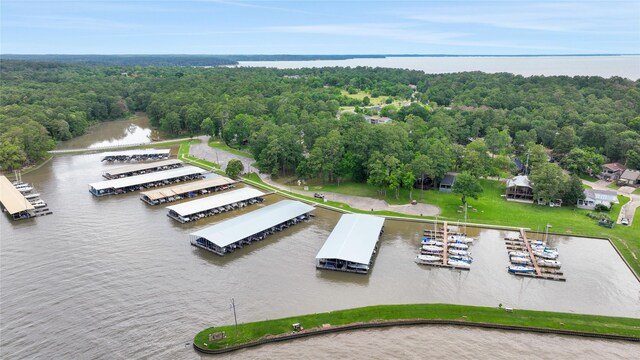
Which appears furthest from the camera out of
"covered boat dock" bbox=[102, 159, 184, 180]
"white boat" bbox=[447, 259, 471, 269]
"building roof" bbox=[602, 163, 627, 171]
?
"covered boat dock" bbox=[102, 159, 184, 180]

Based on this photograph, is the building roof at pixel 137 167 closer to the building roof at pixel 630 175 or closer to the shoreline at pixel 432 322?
the shoreline at pixel 432 322

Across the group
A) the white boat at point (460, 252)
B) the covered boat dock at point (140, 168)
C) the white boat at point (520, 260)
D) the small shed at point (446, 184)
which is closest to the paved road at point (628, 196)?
the white boat at point (520, 260)

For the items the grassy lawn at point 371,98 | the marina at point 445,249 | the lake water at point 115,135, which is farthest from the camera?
the grassy lawn at point 371,98

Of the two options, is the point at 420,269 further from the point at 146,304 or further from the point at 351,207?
the point at 146,304

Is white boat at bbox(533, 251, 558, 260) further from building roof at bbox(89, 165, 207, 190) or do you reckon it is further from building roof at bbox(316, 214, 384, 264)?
building roof at bbox(89, 165, 207, 190)

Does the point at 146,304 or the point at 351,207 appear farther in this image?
the point at 351,207

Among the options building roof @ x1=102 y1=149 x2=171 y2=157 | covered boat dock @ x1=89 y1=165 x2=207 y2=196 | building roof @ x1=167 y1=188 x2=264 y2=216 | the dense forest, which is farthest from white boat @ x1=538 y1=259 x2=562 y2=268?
building roof @ x1=102 y1=149 x2=171 y2=157

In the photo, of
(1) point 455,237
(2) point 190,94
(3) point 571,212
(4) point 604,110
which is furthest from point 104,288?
(4) point 604,110

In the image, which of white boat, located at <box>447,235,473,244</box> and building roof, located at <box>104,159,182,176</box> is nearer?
white boat, located at <box>447,235,473,244</box>
